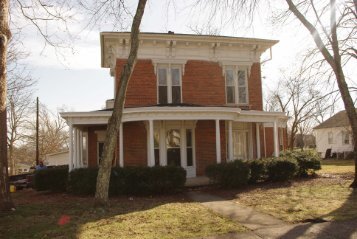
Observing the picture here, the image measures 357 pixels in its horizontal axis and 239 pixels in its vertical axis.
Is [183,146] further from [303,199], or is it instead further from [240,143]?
[303,199]

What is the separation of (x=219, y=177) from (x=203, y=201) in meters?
3.00

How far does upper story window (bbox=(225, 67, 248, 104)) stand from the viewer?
21078 millimetres

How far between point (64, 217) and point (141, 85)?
10.3m

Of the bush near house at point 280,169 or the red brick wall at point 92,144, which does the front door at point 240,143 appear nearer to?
the bush near house at point 280,169

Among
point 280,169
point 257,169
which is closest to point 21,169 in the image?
point 257,169

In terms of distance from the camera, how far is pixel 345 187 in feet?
49.2

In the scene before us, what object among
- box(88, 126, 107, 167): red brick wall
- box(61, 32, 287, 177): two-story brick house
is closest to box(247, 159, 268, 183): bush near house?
box(61, 32, 287, 177): two-story brick house

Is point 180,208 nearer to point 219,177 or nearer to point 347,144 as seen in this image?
point 219,177

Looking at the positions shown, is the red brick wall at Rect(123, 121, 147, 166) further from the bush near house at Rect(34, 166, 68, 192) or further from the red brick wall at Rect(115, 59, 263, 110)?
the bush near house at Rect(34, 166, 68, 192)

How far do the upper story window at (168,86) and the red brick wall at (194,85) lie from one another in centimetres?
30

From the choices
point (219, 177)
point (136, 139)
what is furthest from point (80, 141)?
point (219, 177)

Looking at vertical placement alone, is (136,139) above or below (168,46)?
below

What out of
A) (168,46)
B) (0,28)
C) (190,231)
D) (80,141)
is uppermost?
(168,46)

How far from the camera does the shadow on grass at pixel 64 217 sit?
8.63 metres
